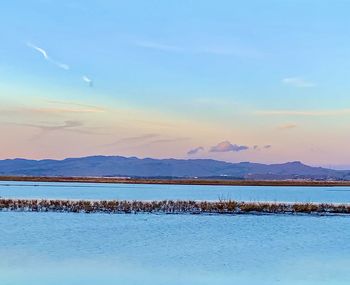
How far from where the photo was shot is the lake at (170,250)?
16.3m

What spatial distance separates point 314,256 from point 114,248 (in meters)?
6.86

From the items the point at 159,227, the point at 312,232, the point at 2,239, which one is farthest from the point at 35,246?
the point at 312,232

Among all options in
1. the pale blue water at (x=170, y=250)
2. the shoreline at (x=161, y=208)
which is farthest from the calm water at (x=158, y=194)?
the pale blue water at (x=170, y=250)

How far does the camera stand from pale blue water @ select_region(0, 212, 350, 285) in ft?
53.4

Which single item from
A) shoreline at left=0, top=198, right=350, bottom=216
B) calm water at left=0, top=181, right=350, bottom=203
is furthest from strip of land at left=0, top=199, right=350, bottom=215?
calm water at left=0, top=181, right=350, bottom=203

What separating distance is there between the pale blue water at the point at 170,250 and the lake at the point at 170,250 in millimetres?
27

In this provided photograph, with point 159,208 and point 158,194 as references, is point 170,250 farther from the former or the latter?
point 158,194

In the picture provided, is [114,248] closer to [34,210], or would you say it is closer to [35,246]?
[35,246]

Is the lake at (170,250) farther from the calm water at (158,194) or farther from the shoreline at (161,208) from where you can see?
the calm water at (158,194)

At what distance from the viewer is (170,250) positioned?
21656 mm

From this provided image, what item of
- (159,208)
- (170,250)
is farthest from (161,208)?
(170,250)

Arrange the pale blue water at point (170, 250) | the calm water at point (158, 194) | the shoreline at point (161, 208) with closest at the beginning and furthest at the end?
the pale blue water at point (170, 250) < the shoreline at point (161, 208) < the calm water at point (158, 194)

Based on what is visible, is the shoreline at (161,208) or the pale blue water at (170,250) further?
the shoreline at (161,208)

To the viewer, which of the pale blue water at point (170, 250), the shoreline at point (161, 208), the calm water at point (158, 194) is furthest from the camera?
the calm water at point (158, 194)
